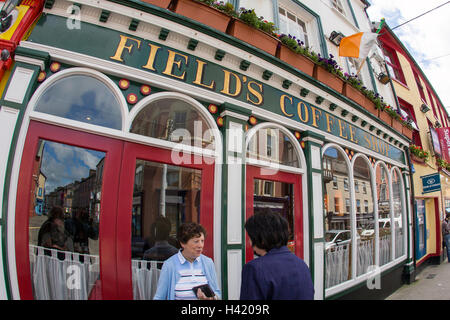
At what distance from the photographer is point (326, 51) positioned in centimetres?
591

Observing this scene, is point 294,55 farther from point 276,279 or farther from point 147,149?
point 276,279

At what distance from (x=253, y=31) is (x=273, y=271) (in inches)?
142

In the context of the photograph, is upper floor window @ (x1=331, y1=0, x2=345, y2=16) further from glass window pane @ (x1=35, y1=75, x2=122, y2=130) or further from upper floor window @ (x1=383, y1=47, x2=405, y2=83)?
glass window pane @ (x1=35, y1=75, x2=122, y2=130)

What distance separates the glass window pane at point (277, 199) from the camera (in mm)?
3715

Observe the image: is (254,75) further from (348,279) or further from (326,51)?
(348,279)

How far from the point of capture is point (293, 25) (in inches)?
225

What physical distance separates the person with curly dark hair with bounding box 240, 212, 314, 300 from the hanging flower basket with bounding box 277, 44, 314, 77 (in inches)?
137

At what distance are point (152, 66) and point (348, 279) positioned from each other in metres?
5.34

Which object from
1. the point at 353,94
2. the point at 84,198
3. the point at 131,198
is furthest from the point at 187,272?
→ the point at 353,94

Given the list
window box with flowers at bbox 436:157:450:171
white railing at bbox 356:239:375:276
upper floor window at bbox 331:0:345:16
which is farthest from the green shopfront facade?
window box with flowers at bbox 436:157:450:171

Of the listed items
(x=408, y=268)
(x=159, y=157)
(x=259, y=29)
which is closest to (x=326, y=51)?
(x=259, y=29)

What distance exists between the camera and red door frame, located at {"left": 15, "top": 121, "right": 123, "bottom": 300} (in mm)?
2109

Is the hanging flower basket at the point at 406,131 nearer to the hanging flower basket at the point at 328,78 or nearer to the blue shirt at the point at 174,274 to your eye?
the hanging flower basket at the point at 328,78
